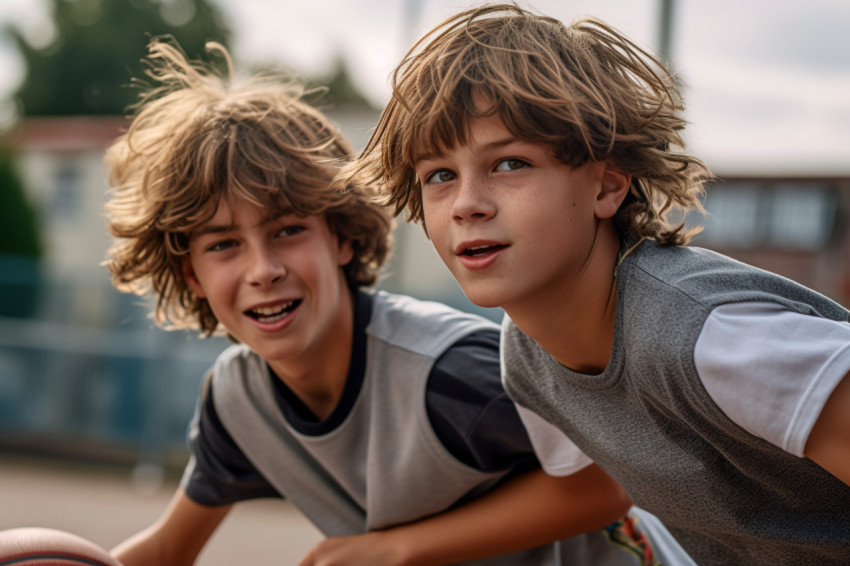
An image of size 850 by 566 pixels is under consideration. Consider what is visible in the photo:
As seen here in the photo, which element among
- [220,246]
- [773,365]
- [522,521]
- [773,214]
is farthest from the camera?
[773,214]

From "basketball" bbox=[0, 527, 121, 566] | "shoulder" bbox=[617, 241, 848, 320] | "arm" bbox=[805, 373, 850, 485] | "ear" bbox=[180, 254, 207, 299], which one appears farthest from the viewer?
"ear" bbox=[180, 254, 207, 299]

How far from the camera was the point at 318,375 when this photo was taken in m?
2.44

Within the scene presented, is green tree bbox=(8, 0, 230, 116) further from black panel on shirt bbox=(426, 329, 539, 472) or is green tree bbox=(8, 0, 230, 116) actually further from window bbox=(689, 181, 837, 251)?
black panel on shirt bbox=(426, 329, 539, 472)

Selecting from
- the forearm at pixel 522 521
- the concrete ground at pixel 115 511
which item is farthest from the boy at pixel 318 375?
the concrete ground at pixel 115 511

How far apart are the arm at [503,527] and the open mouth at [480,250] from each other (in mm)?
763

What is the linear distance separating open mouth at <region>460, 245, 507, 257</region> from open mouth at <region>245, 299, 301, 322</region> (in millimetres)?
740

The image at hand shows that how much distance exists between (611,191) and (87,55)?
33.7m

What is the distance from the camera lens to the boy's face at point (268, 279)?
2283mm

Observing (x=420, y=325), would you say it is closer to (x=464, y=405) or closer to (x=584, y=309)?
(x=464, y=405)

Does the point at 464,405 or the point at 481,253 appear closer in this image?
the point at 481,253

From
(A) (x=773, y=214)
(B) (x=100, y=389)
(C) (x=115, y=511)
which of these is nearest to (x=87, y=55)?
(A) (x=773, y=214)

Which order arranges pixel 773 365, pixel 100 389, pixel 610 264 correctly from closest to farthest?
pixel 773 365 → pixel 610 264 → pixel 100 389

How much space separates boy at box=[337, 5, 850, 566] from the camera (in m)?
1.55

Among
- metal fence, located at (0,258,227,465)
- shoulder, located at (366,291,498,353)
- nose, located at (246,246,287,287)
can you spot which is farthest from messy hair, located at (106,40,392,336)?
metal fence, located at (0,258,227,465)
